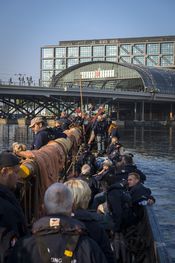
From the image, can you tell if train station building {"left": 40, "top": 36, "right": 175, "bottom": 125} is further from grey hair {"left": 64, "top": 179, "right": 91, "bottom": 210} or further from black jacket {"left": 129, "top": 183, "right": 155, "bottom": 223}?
grey hair {"left": 64, "top": 179, "right": 91, "bottom": 210}

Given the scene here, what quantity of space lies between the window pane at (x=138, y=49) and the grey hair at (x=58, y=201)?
158 meters

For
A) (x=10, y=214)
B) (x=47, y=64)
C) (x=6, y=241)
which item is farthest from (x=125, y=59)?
(x=6, y=241)

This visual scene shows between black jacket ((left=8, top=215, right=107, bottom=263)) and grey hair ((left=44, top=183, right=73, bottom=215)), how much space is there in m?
0.16

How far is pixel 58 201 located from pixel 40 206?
2631 mm

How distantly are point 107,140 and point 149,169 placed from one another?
241 inches

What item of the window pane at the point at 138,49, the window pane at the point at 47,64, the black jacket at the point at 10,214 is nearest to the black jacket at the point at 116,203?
the black jacket at the point at 10,214

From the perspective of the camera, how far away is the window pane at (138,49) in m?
159

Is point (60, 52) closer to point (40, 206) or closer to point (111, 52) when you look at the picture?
point (111, 52)

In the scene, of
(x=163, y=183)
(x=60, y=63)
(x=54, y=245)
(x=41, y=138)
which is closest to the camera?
(x=54, y=245)

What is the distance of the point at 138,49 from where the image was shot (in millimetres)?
159375

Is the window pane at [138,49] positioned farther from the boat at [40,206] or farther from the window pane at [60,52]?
the boat at [40,206]

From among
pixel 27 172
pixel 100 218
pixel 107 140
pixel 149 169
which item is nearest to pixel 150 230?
pixel 100 218

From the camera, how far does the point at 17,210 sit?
11.8ft

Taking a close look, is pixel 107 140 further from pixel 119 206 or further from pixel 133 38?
pixel 133 38
